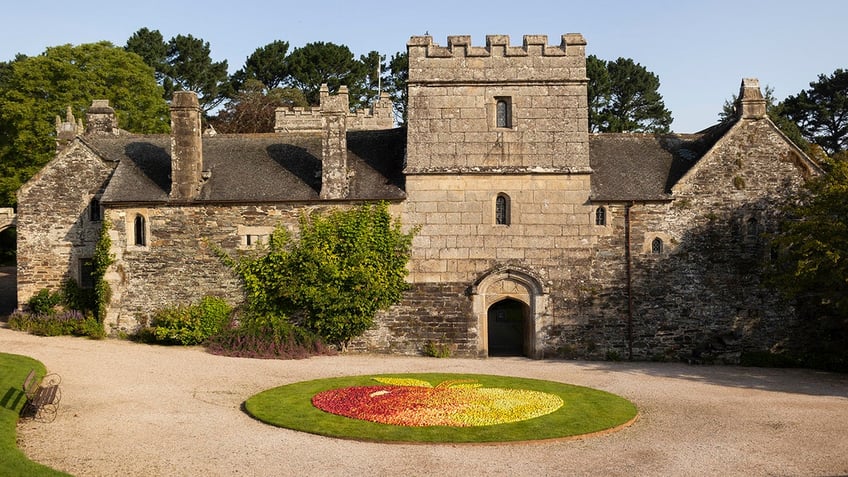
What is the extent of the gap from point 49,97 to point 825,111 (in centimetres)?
4799

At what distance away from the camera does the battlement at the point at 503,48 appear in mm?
25297

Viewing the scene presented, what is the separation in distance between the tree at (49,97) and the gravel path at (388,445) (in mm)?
23128

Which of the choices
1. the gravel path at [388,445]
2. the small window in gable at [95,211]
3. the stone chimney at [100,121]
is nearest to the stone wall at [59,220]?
the small window in gable at [95,211]

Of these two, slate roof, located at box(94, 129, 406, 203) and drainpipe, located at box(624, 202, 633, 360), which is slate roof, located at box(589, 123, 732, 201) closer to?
drainpipe, located at box(624, 202, 633, 360)

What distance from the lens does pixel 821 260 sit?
69.9 feet

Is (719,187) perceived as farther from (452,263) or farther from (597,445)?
(597,445)

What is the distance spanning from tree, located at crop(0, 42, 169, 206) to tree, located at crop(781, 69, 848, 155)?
42384 millimetres

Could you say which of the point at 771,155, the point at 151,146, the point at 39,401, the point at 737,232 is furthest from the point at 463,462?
the point at 151,146

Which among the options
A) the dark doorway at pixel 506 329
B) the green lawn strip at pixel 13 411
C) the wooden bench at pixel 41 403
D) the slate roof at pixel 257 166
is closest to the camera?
Answer: the green lawn strip at pixel 13 411

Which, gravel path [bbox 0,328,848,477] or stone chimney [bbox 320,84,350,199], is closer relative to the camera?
gravel path [bbox 0,328,848,477]

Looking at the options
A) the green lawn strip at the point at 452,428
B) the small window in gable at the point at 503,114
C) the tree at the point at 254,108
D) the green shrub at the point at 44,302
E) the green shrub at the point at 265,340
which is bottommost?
the green lawn strip at the point at 452,428

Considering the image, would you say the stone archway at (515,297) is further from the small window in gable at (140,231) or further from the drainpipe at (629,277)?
the small window in gable at (140,231)

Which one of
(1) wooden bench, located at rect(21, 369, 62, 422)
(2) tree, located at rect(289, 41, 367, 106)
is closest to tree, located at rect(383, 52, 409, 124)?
(2) tree, located at rect(289, 41, 367, 106)

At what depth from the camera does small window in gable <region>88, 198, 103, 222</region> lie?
28.7 meters
